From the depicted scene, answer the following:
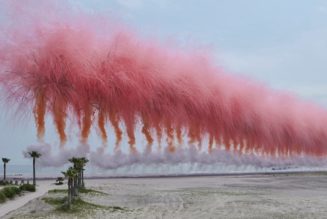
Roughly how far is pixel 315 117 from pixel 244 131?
1122 cm

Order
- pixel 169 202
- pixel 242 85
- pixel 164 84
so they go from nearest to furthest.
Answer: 1. pixel 164 84
2. pixel 242 85
3. pixel 169 202

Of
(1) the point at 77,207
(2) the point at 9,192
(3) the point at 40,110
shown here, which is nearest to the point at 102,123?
(3) the point at 40,110

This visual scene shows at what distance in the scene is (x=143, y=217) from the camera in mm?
49500

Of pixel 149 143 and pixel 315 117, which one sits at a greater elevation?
pixel 315 117

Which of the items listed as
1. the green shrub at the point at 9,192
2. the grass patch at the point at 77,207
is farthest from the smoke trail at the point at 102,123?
the green shrub at the point at 9,192

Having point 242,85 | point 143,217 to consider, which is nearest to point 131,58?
point 242,85

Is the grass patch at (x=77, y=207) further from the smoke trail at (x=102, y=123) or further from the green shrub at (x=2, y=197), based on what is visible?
the smoke trail at (x=102, y=123)

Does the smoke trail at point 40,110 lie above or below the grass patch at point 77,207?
above

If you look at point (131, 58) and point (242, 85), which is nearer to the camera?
point (131, 58)

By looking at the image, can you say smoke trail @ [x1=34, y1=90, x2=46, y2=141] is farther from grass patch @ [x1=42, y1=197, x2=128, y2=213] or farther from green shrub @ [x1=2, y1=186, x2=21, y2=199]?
green shrub @ [x1=2, y1=186, x2=21, y2=199]

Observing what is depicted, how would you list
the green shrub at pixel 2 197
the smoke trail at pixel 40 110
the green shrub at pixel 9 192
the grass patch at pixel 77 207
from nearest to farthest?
the smoke trail at pixel 40 110 → the grass patch at pixel 77 207 → the green shrub at pixel 2 197 → the green shrub at pixel 9 192

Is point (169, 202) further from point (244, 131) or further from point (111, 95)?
point (111, 95)

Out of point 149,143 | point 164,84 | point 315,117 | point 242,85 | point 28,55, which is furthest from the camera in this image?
point 315,117

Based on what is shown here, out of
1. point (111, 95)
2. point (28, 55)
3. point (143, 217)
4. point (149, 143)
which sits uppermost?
point (28, 55)
